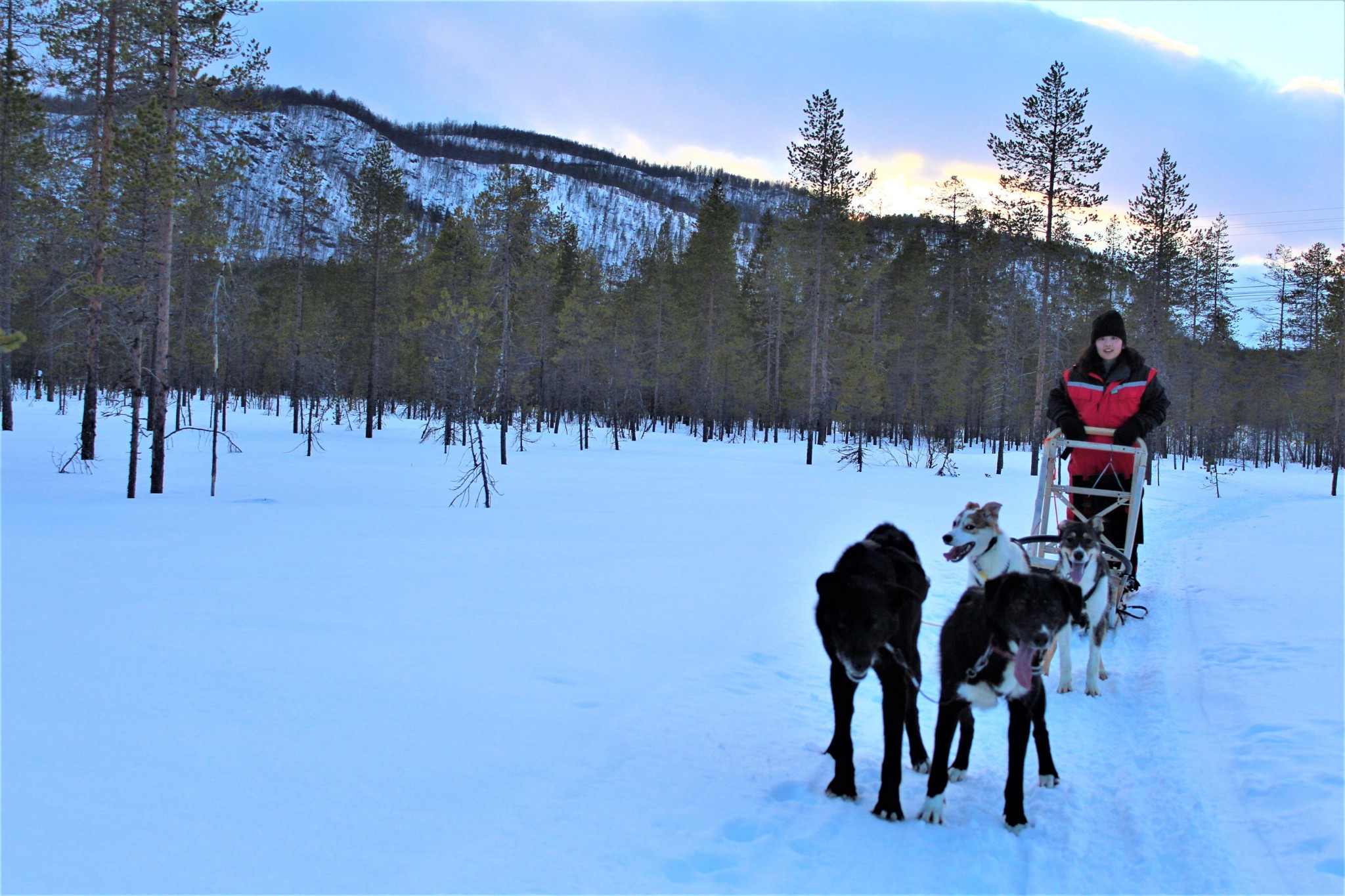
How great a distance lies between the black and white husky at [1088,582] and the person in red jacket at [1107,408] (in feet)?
4.20

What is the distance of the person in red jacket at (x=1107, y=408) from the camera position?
232 inches

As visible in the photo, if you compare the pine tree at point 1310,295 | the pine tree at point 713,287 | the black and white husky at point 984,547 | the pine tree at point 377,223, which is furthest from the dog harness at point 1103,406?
the pine tree at point 1310,295

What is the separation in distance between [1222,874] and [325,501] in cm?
1371

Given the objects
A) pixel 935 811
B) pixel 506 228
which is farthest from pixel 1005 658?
pixel 506 228

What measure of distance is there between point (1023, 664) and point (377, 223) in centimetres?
3612

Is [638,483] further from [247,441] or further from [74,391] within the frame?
[74,391]

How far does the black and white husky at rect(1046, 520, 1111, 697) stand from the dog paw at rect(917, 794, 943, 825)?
6.44 feet

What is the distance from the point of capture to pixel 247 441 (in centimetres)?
2962

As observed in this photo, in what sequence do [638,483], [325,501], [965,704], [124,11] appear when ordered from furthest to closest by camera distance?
[638,483] < [124,11] < [325,501] < [965,704]

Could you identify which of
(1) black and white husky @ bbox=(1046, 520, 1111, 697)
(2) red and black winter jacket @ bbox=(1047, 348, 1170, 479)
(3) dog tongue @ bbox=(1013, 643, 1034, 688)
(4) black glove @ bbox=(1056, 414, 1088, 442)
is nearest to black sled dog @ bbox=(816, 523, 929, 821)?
(3) dog tongue @ bbox=(1013, 643, 1034, 688)

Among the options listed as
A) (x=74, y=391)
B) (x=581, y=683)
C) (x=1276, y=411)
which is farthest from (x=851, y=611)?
(x=74, y=391)

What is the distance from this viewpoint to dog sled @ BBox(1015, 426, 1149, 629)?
557cm

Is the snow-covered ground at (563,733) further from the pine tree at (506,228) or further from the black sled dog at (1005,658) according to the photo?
the pine tree at (506,228)

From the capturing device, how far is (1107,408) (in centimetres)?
609
